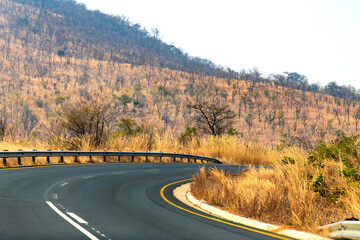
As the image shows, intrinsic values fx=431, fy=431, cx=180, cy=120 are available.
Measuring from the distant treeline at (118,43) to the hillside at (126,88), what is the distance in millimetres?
569

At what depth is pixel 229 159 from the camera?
3288 centimetres

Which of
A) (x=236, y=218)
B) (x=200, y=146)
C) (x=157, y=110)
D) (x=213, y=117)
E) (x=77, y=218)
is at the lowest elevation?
(x=200, y=146)

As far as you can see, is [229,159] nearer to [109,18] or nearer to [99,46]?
[99,46]

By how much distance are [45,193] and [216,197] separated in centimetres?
502

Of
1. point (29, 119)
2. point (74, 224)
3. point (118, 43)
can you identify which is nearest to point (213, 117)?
point (74, 224)

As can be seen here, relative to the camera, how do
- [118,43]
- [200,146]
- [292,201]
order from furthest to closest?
[118,43], [200,146], [292,201]

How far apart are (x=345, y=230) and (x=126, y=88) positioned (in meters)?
99.1

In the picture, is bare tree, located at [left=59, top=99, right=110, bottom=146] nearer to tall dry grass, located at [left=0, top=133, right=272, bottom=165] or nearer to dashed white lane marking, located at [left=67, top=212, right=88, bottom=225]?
tall dry grass, located at [left=0, top=133, right=272, bottom=165]

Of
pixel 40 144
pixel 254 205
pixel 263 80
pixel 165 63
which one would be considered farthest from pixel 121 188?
pixel 165 63

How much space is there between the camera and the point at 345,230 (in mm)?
7457

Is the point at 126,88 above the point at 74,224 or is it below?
above

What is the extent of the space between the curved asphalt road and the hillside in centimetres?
5216

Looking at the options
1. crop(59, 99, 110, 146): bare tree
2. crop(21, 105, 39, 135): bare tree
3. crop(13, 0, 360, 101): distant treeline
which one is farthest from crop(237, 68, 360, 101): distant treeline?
crop(59, 99, 110, 146): bare tree

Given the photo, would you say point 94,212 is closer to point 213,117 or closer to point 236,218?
point 236,218
